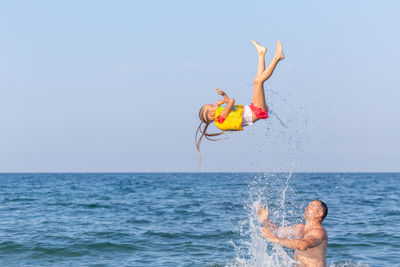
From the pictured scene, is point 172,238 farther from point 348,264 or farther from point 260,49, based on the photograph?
point 260,49

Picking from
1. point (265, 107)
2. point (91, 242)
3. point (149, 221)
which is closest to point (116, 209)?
point (149, 221)

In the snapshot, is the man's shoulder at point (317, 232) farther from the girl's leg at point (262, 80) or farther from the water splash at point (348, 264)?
the water splash at point (348, 264)

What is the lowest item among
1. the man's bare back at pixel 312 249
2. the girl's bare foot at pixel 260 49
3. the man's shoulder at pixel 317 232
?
the man's bare back at pixel 312 249

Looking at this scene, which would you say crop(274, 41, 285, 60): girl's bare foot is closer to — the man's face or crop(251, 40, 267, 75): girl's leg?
crop(251, 40, 267, 75): girl's leg

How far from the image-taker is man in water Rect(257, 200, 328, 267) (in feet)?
26.2

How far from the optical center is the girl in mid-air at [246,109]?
7.41 meters

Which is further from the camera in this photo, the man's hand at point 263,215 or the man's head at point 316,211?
the man's head at point 316,211

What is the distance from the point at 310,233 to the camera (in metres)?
8.09

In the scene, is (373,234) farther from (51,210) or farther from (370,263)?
(51,210)

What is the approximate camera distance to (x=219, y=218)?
22031 mm

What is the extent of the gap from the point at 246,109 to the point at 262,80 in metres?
0.48

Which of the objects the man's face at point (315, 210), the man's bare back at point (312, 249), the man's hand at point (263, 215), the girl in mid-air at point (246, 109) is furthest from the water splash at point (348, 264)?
the girl in mid-air at point (246, 109)

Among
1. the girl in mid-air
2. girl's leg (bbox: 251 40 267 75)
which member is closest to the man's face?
the girl in mid-air

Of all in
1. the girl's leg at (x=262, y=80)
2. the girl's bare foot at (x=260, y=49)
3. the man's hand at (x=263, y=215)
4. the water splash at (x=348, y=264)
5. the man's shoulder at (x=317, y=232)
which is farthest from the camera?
the water splash at (x=348, y=264)
